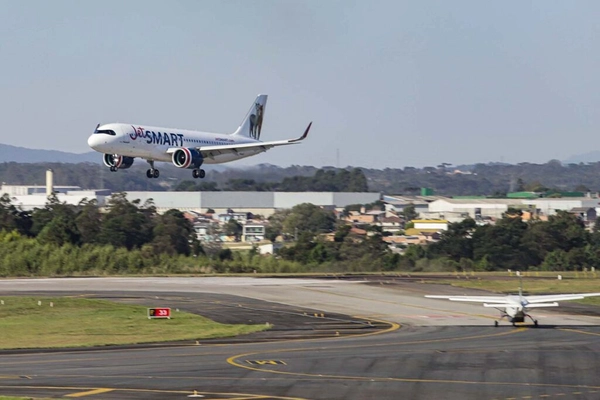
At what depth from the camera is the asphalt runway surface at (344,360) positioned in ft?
111

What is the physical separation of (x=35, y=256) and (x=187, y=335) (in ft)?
173

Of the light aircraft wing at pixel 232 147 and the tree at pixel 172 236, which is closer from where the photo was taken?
the light aircraft wing at pixel 232 147

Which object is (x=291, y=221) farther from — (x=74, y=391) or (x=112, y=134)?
(x=74, y=391)

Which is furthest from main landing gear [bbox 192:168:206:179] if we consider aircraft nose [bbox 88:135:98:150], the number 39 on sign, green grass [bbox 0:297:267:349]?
the number 39 on sign

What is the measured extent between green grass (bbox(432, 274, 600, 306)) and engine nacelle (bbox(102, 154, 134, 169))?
2786 cm

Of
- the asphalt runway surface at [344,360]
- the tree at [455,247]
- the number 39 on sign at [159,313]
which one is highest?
the tree at [455,247]

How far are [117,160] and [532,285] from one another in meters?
33.9

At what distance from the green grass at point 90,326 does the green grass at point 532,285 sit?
2959 cm

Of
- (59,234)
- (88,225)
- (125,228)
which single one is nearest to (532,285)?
(59,234)

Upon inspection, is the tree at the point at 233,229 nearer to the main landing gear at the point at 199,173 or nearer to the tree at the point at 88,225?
the tree at the point at 88,225

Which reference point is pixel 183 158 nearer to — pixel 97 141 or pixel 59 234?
pixel 97 141

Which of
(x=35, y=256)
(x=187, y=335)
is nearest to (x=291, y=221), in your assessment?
(x=35, y=256)

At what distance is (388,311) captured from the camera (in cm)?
6359

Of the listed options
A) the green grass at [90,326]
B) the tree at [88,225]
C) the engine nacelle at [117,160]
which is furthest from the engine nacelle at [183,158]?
the tree at [88,225]
